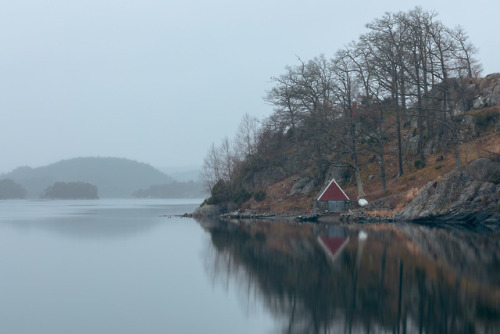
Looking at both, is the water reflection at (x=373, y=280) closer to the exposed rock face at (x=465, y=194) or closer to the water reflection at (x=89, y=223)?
the exposed rock face at (x=465, y=194)

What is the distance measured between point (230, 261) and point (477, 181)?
25.8 metres

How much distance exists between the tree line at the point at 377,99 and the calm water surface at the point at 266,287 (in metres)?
23.0

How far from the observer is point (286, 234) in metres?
42.8

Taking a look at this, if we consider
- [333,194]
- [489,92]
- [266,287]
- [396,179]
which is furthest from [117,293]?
[489,92]

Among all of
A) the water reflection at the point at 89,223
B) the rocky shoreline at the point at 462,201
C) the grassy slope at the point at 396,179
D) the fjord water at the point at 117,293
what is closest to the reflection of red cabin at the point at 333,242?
the fjord water at the point at 117,293

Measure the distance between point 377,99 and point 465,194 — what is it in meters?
18.1

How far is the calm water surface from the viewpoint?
15758mm

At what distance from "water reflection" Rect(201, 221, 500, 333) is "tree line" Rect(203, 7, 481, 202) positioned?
75.0 ft

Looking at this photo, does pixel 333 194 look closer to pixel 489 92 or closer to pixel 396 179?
pixel 396 179

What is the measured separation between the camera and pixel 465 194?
45.2 metres

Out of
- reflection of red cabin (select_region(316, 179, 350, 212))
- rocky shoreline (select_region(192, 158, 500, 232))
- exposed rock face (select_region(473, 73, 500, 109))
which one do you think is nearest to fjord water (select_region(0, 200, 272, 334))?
rocky shoreline (select_region(192, 158, 500, 232))

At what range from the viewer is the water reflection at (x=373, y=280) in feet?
50.1

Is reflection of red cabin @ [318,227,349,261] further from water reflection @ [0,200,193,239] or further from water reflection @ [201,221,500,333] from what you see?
water reflection @ [0,200,193,239]

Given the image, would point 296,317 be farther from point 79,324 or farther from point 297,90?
point 297,90
